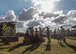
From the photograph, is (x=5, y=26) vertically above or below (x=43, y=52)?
above

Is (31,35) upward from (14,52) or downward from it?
upward

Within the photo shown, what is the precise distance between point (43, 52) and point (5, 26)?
2539cm

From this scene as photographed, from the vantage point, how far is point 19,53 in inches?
1016

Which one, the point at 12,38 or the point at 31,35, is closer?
the point at 31,35

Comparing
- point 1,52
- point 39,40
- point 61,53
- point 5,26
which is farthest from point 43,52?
point 5,26

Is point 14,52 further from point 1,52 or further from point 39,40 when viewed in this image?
point 39,40

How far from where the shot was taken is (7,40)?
38.0m

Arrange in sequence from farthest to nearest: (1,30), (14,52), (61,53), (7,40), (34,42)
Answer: (1,30)
(7,40)
(34,42)
(14,52)
(61,53)

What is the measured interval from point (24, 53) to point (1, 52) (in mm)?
3270

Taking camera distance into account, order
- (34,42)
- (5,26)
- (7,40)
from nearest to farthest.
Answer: (34,42) < (7,40) < (5,26)

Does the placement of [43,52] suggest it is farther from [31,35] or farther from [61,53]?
[31,35]

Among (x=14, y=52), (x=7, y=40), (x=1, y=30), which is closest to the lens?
(x=14, y=52)

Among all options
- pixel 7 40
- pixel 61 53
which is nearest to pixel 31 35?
pixel 7 40

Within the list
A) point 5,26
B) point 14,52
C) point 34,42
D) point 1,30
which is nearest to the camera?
point 14,52
